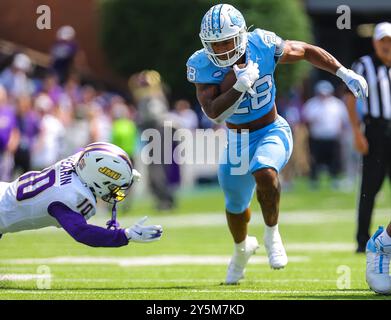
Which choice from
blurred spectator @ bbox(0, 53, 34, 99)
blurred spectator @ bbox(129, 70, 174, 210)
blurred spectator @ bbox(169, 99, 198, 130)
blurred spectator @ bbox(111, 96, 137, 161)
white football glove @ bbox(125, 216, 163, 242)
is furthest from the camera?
blurred spectator @ bbox(169, 99, 198, 130)

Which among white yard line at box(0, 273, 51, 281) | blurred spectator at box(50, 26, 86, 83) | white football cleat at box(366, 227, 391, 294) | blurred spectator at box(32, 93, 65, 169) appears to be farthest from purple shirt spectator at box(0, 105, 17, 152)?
white football cleat at box(366, 227, 391, 294)

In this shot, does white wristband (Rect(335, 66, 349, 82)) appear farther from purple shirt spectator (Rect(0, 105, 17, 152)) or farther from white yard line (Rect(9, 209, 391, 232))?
purple shirt spectator (Rect(0, 105, 17, 152))

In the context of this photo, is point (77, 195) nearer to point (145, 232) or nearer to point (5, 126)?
point (145, 232)

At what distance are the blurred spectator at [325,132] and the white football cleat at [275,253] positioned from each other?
1222 cm

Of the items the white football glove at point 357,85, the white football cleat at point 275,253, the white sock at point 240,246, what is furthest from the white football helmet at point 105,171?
the white football glove at point 357,85

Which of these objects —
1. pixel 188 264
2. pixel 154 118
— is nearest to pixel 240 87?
pixel 188 264

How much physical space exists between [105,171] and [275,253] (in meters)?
1.15

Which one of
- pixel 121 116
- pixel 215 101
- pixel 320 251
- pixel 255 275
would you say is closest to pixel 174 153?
pixel 121 116

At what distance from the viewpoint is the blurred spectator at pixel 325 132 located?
1872cm

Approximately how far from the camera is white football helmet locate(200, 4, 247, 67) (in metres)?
6.34

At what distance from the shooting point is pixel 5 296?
6.09 m

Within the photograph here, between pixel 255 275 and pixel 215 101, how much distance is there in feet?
5.65

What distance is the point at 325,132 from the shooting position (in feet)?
61.7

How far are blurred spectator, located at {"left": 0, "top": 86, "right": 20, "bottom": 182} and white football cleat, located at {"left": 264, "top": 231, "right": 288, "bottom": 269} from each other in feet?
24.0
